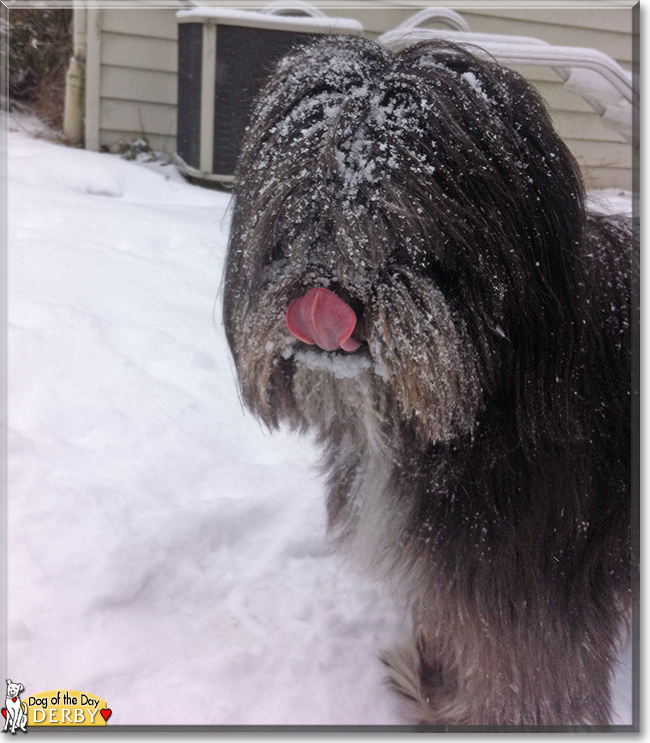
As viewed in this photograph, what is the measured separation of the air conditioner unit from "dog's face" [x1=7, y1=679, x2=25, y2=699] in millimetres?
2197

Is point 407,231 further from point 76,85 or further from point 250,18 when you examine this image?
point 76,85

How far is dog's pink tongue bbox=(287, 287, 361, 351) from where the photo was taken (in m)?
0.94

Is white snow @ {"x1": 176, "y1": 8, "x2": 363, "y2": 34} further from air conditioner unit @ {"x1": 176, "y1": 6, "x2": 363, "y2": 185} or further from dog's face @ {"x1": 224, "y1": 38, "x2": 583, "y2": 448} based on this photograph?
dog's face @ {"x1": 224, "y1": 38, "x2": 583, "y2": 448}

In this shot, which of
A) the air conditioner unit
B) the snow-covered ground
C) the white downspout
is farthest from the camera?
the white downspout

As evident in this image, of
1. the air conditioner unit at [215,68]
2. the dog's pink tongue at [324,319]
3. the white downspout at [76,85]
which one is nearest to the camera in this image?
the dog's pink tongue at [324,319]

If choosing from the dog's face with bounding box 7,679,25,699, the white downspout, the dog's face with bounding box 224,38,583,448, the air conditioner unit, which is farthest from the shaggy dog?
the white downspout

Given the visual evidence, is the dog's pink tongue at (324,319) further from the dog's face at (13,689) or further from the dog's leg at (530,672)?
the dog's face at (13,689)

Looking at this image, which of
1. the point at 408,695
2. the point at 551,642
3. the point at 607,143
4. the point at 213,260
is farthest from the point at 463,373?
the point at 213,260

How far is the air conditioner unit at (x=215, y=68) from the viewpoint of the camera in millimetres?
3035

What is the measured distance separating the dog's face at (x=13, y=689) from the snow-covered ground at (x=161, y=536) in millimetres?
16

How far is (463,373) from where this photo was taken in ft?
3.33

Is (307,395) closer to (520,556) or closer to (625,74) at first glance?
(520,556)

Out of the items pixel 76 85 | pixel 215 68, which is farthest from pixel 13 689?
pixel 76 85

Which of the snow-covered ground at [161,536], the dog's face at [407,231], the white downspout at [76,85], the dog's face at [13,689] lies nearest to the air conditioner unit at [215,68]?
the white downspout at [76,85]
